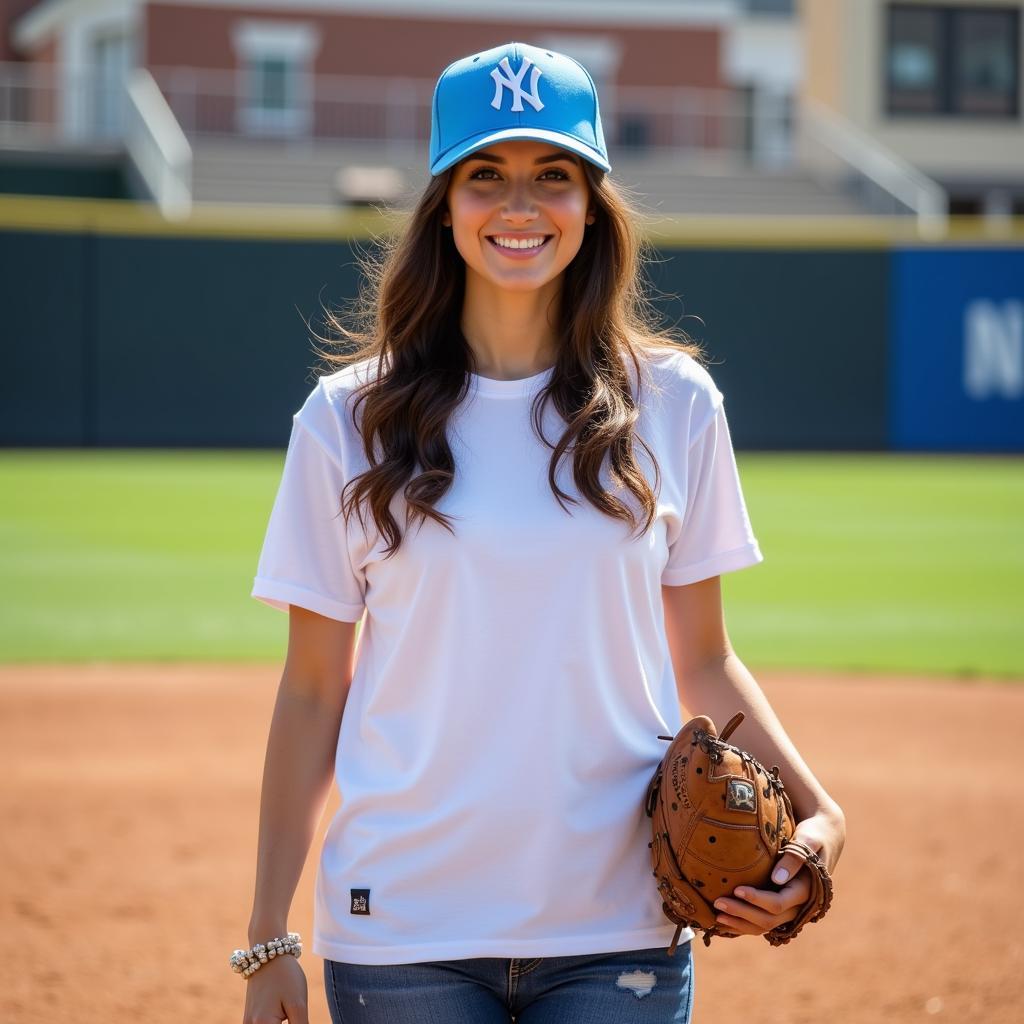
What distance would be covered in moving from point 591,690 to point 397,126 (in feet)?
87.5

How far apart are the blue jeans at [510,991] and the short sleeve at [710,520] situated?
20.2 inches

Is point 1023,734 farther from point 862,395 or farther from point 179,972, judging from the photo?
point 862,395

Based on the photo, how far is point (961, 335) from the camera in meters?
20.8

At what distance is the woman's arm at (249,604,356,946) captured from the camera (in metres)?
2.12

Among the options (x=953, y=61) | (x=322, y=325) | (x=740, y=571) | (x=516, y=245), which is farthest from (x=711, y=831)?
(x=953, y=61)

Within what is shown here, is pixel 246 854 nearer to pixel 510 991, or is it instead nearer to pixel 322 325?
pixel 510 991

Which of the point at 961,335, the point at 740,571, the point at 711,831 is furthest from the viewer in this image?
the point at 961,335

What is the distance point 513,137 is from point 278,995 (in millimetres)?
1144

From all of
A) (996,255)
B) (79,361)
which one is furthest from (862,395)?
(79,361)

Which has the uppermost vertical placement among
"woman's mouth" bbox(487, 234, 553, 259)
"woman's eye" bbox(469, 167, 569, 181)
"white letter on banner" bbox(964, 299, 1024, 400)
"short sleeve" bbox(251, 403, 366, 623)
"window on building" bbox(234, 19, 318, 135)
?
"window on building" bbox(234, 19, 318, 135)

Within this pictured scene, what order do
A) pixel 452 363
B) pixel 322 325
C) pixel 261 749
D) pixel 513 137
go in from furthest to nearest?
pixel 322 325
pixel 261 749
pixel 452 363
pixel 513 137

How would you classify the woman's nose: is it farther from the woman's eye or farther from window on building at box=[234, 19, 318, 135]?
window on building at box=[234, 19, 318, 135]

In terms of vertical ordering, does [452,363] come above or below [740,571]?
above

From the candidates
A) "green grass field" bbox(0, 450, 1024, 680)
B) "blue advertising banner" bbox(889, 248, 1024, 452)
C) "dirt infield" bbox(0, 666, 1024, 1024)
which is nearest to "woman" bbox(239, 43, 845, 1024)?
"dirt infield" bbox(0, 666, 1024, 1024)
